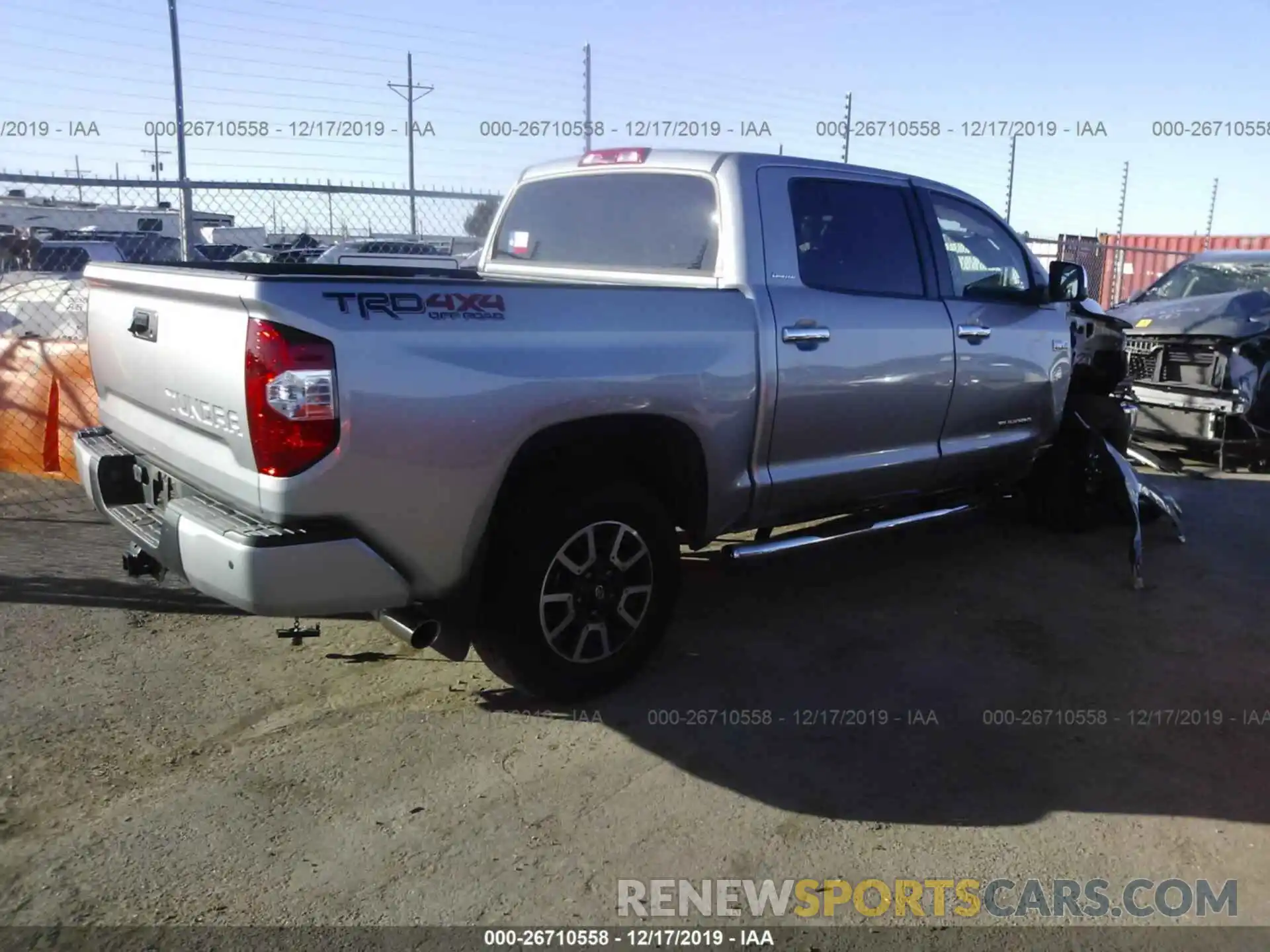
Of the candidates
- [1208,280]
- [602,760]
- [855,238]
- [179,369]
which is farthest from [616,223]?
[1208,280]

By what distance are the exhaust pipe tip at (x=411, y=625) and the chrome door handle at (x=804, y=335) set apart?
5.91 feet

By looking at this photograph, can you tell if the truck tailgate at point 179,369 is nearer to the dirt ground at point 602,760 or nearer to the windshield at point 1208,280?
the dirt ground at point 602,760

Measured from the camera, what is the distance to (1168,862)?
3.07 meters

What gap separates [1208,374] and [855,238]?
212 inches

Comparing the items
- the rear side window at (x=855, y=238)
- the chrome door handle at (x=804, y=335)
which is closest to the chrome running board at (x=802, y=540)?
the chrome door handle at (x=804, y=335)

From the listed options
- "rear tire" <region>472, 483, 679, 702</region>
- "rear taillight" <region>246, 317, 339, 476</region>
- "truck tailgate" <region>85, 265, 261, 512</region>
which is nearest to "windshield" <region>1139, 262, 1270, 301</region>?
"rear tire" <region>472, 483, 679, 702</region>

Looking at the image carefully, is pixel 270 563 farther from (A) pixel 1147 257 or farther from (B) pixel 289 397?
(A) pixel 1147 257

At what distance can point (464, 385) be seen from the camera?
3.17 meters

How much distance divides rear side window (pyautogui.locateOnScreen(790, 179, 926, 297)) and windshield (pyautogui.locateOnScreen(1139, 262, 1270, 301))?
5957mm

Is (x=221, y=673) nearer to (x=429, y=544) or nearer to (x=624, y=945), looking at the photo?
(x=429, y=544)

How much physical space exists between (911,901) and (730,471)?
1.78 m

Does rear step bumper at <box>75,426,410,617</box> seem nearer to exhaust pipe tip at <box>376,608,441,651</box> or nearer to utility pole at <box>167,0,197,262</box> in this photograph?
exhaust pipe tip at <box>376,608,441,651</box>

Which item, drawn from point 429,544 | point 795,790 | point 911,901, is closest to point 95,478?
point 429,544

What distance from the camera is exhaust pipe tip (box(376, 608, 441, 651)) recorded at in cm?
333
